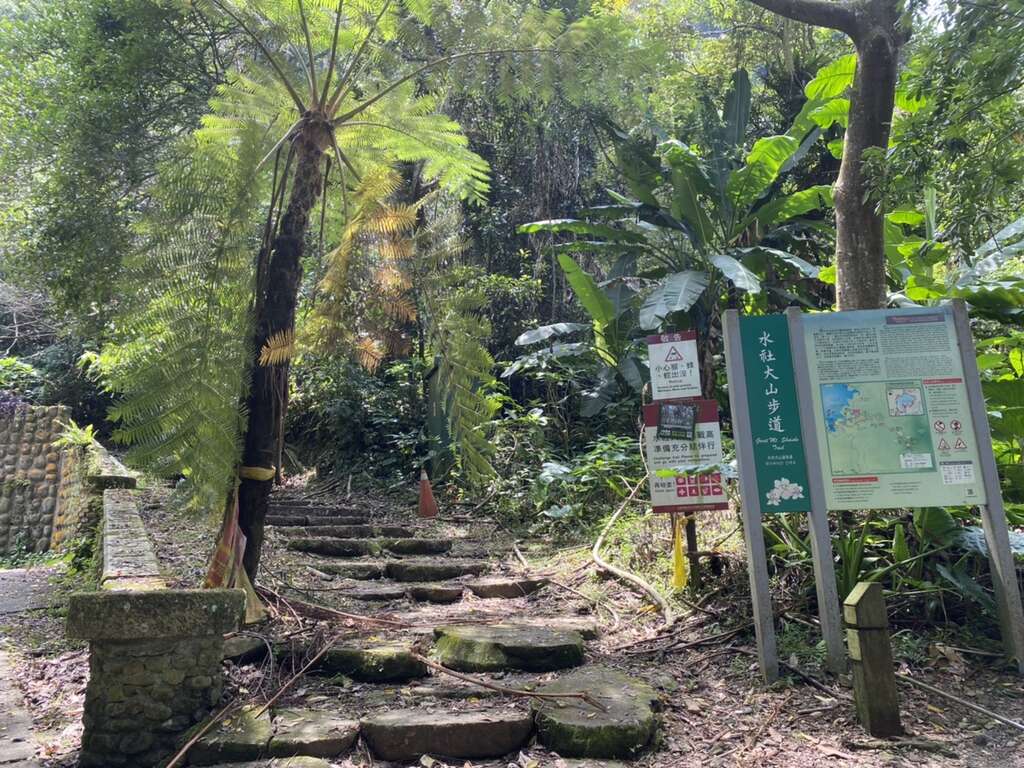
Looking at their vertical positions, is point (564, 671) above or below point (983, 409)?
below

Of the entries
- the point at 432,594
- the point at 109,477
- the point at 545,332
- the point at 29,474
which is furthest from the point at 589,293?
the point at 29,474

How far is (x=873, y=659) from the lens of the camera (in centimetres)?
296

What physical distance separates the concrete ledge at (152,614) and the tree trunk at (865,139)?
394cm

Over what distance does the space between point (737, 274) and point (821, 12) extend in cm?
219

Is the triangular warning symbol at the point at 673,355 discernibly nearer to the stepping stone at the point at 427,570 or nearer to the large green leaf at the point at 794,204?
the stepping stone at the point at 427,570

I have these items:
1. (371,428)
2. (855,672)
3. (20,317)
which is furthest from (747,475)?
(20,317)

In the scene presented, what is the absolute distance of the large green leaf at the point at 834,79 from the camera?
6430 mm

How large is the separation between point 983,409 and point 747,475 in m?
1.23

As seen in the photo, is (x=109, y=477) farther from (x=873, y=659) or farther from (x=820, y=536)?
(x=873, y=659)

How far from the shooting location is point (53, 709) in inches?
143

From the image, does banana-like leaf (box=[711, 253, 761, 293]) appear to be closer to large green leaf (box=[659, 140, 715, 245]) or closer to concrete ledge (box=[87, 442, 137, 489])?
large green leaf (box=[659, 140, 715, 245])

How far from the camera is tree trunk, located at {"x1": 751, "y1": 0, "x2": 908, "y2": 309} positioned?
4.69m

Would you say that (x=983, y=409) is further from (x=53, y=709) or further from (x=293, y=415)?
(x=293, y=415)

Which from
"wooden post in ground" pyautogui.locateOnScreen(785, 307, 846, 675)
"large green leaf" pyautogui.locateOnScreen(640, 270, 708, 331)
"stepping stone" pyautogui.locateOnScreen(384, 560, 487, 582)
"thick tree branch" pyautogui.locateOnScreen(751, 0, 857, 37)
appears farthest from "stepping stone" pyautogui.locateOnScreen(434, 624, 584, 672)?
"thick tree branch" pyautogui.locateOnScreen(751, 0, 857, 37)
